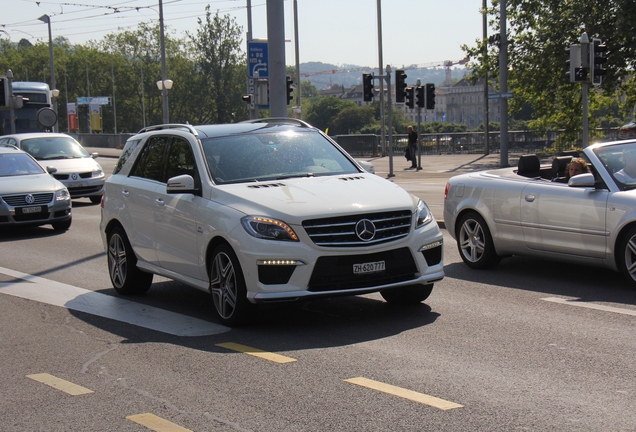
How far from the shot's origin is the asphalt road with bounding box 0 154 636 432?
5438mm

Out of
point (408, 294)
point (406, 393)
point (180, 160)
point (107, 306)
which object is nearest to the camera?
point (406, 393)

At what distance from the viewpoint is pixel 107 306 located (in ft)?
31.6

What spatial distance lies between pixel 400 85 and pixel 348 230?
2993 centimetres

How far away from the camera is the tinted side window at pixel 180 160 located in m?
9.20

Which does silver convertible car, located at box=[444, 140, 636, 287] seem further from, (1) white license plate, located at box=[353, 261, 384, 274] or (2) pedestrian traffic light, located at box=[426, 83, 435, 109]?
(2) pedestrian traffic light, located at box=[426, 83, 435, 109]

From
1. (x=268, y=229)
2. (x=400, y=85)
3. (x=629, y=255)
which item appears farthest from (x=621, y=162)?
(x=400, y=85)

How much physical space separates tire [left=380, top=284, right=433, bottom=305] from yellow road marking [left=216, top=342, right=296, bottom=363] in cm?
184

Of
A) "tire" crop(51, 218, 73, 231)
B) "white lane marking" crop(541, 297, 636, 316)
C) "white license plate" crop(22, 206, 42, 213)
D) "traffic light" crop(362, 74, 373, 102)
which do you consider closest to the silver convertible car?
"white lane marking" crop(541, 297, 636, 316)

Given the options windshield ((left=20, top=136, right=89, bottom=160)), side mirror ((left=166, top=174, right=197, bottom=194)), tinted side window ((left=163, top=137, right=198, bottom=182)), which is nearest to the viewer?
side mirror ((left=166, top=174, right=197, bottom=194))

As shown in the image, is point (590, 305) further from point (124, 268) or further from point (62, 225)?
point (62, 225)

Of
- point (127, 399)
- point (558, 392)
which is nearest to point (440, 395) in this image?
point (558, 392)

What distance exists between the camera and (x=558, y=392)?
577 cm

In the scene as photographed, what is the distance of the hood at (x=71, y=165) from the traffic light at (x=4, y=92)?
15.7 feet

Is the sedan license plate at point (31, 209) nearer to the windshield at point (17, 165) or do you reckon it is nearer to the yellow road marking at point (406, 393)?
the windshield at point (17, 165)
